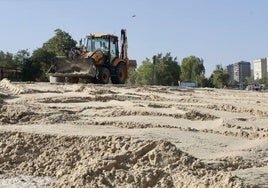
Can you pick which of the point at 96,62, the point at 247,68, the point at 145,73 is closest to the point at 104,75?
the point at 96,62

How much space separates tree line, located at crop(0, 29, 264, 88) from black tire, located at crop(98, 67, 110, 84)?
16.1 m

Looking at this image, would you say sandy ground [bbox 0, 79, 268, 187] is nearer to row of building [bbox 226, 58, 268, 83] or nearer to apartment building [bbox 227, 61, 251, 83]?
row of building [bbox 226, 58, 268, 83]

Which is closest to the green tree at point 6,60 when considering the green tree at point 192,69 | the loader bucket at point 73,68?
the loader bucket at point 73,68

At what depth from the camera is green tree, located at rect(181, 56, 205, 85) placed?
59.6 metres

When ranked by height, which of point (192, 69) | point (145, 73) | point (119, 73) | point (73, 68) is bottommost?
point (119, 73)

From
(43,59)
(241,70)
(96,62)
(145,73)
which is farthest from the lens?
(241,70)

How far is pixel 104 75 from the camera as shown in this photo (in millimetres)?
19984

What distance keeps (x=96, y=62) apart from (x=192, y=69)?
1697 inches

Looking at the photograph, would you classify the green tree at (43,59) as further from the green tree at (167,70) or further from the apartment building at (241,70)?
the apartment building at (241,70)

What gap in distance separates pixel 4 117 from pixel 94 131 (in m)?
1.84

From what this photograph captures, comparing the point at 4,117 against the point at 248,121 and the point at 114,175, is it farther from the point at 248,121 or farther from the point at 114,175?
the point at 248,121

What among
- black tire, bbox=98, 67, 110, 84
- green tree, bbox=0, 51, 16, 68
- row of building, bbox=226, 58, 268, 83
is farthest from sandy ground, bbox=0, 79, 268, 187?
row of building, bbox=226, 58, 268, 83

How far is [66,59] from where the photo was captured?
765 inches

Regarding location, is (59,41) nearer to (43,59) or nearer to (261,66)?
(43,59)
